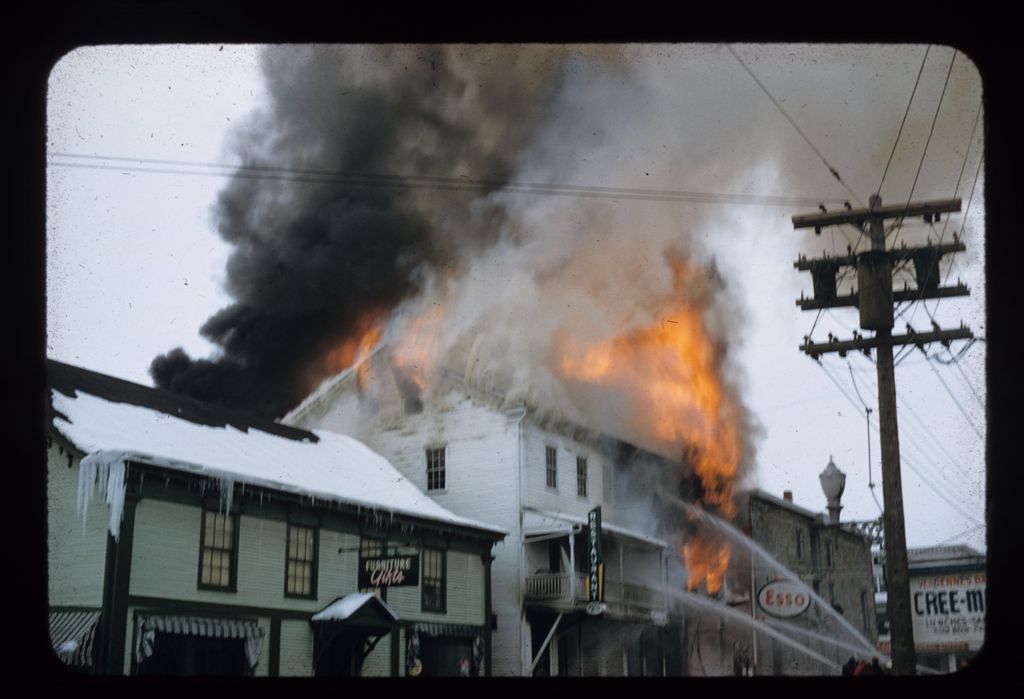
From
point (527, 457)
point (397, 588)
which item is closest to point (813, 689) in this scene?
point (397, 588)

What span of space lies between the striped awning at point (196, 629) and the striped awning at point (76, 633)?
1.90 ft

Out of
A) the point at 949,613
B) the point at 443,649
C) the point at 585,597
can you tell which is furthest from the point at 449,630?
the point at 949,613

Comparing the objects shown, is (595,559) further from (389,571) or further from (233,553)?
(233,553)

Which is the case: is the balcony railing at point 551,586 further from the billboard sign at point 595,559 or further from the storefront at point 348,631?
the storefront at point 348,631

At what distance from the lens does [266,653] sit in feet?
53.1

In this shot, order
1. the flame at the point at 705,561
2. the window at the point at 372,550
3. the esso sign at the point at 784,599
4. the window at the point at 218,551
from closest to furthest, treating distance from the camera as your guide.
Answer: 1. the window at the point at 218,551
2. the window at the point at 372,550
3. the esso sign at the point at 784,599
4. the flame at the point at 705,561

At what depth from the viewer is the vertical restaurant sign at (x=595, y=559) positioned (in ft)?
68.9

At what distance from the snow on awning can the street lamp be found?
5992mm

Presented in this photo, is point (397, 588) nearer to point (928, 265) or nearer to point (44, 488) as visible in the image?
point (928, 265)

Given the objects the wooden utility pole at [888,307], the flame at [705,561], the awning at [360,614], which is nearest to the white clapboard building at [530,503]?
the flame at [705,561]

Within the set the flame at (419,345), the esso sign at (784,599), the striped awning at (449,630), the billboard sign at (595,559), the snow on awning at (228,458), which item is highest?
the flame at (419,345)

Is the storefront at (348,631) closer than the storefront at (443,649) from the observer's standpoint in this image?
Yes

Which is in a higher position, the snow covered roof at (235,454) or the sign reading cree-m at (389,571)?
the snow covered roof at (235,454)

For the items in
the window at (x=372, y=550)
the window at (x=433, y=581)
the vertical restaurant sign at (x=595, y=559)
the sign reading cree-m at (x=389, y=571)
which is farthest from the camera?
the vertical restaurant sign at (x=595, y=559)
